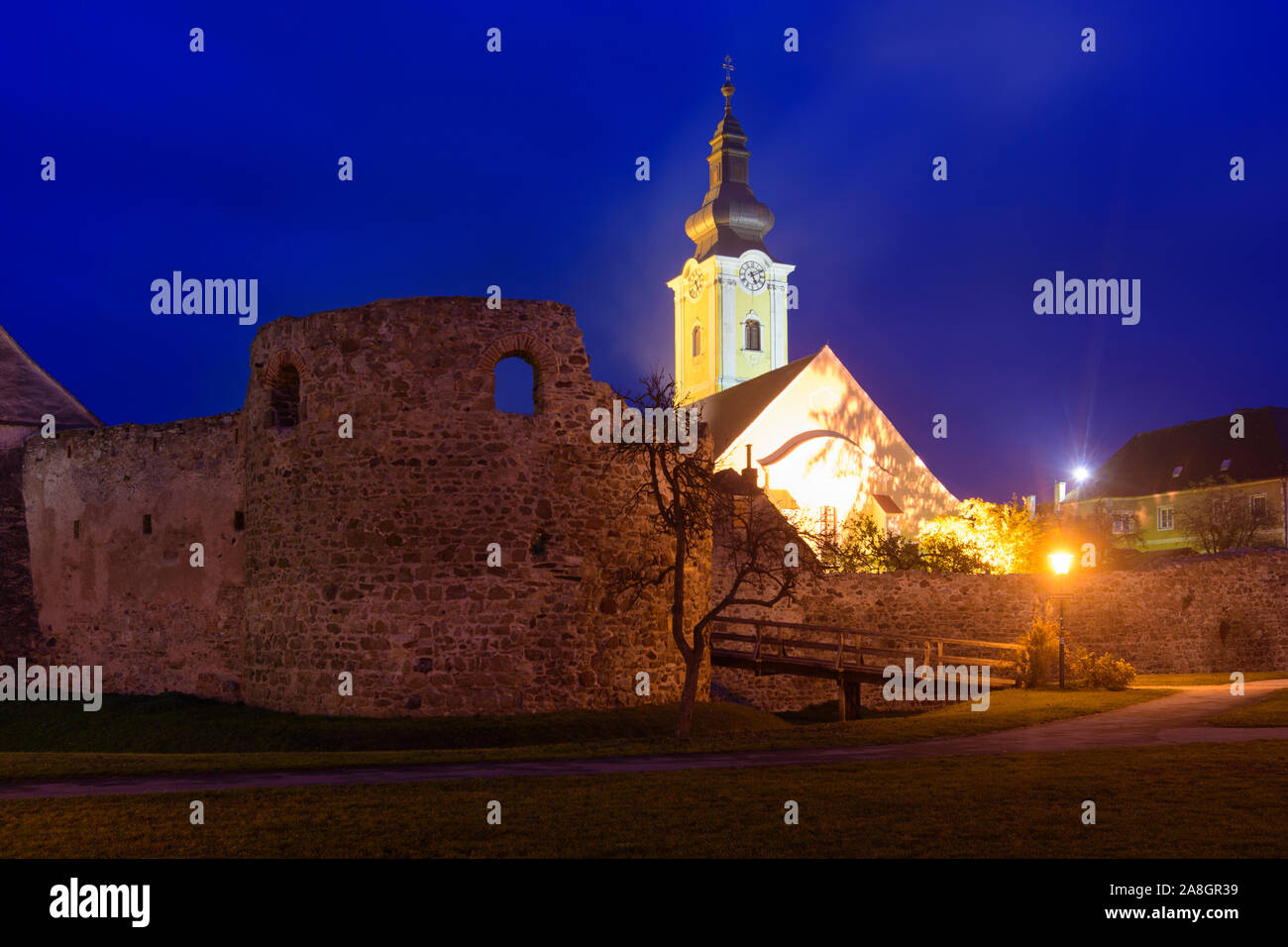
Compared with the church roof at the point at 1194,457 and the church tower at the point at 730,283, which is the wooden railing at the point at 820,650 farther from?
the church tower at the point at 730,283

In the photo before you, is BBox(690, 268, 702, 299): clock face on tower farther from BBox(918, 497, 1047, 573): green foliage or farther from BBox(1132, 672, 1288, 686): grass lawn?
BBox(1132, 672, 1288, 686): grass lawn

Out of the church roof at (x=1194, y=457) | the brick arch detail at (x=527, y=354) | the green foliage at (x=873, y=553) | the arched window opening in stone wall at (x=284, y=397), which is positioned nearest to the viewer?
the brick arch detail at (x=527, y=354)

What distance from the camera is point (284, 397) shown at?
2053 centimetres

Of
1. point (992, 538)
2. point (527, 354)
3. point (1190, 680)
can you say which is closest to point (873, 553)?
point (992, 538)

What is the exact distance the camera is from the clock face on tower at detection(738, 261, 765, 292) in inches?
2894

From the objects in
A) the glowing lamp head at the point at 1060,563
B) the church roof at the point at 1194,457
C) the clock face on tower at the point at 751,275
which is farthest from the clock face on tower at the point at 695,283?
the glowing lamp head at the point at 1060,563

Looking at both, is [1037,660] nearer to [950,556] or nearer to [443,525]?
[443,525]

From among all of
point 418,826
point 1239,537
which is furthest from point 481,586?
point 1239,537

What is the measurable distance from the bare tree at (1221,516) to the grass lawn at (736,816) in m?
45.0

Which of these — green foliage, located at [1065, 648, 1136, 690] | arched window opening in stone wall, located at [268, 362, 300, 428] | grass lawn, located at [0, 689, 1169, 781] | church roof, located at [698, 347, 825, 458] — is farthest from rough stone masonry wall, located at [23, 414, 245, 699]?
church roof, located at [698, 347, 825, 458]

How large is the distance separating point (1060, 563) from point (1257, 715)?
11.6 metres

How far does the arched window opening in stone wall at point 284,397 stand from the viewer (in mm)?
20281
